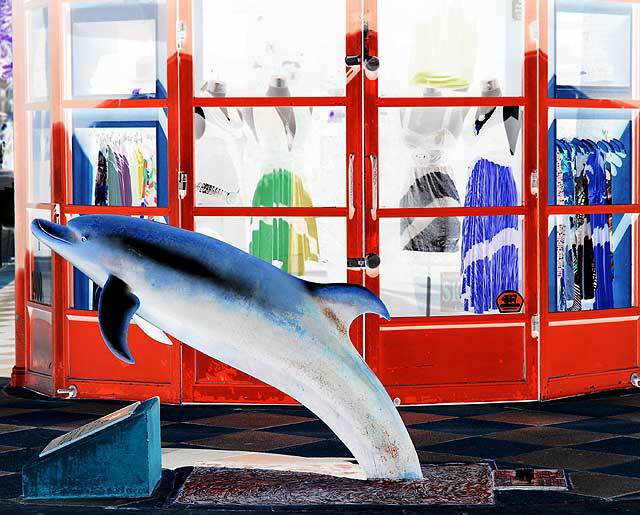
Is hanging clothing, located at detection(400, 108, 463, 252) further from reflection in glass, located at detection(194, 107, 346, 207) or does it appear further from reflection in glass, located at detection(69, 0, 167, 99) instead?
reflection in glass, located at detection(69, 0, 167, 99)

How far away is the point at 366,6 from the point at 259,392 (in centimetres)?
261

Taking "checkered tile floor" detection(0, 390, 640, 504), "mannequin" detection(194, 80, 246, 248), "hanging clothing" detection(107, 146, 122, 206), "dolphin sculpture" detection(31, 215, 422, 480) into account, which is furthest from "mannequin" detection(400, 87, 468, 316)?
"dolphin sculpture" detection(31, 215, 422, 480)

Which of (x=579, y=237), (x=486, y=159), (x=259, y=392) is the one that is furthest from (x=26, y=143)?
(x=579, y=237)

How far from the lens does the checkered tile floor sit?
743 centimetres

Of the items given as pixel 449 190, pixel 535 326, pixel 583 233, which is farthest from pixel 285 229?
pixel 583 233

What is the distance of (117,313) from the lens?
263 inches

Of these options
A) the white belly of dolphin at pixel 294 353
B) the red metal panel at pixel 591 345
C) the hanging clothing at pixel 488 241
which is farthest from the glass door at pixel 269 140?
the white belly of dolphin at pixel 294 353

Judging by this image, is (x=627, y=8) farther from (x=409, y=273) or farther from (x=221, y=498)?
(x=221, y=498)

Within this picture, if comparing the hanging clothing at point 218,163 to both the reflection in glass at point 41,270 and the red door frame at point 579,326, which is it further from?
the red door frame at point 579,326

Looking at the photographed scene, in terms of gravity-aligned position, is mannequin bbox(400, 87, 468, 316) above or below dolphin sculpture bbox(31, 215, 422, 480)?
above

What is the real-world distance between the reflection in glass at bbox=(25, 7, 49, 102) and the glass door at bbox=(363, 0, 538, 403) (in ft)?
7.74

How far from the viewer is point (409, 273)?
376 inches

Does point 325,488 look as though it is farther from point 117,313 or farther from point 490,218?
point 490,218

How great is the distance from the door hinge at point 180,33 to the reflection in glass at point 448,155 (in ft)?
4.56
